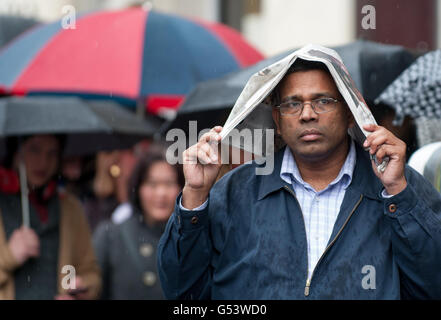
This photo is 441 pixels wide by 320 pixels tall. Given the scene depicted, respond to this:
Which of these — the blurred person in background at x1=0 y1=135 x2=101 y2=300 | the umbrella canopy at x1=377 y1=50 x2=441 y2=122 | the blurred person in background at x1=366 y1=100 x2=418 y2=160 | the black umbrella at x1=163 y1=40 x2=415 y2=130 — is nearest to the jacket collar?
the umbrella canopy at x1=377 y1=50 x2=441 y2=122

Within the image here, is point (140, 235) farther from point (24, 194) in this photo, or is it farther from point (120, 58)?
point (120, 58)

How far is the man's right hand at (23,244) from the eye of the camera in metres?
4.92

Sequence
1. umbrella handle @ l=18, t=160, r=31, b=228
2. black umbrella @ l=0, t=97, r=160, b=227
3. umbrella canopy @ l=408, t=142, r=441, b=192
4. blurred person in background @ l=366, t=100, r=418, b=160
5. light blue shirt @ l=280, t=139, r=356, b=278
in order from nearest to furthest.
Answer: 1. light blue shirt @ l=280, t=139, r=356, b=278
2. umbrella canopy @ l=408, t=142, r=441, b=192
3. blurred person in background @ l=366, t=100, r=418, b=160
4. umbrella handle @ l=18, t=160, r=31, b=228
5. black umbrella @ l=0, t=97, r=160, b=227

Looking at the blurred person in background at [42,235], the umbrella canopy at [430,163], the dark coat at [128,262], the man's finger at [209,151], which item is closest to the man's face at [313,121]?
the man's finger at [209,151]

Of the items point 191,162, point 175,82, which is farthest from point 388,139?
point 175,82

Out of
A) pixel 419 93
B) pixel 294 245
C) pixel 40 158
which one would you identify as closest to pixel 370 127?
pixel 294 245

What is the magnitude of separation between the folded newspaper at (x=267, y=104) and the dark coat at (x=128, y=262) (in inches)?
89.9

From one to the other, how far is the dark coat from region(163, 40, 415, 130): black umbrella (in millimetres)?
776

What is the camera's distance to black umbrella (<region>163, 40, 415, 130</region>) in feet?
15.0

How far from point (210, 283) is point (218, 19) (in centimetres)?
1095

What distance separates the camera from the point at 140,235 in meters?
5.50

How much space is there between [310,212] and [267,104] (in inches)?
19.6

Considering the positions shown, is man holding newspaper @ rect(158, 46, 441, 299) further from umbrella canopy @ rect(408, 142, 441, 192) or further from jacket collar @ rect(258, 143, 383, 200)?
umbrella canopy @ rect(408, 142, 441, 192)

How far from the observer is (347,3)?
912cm
